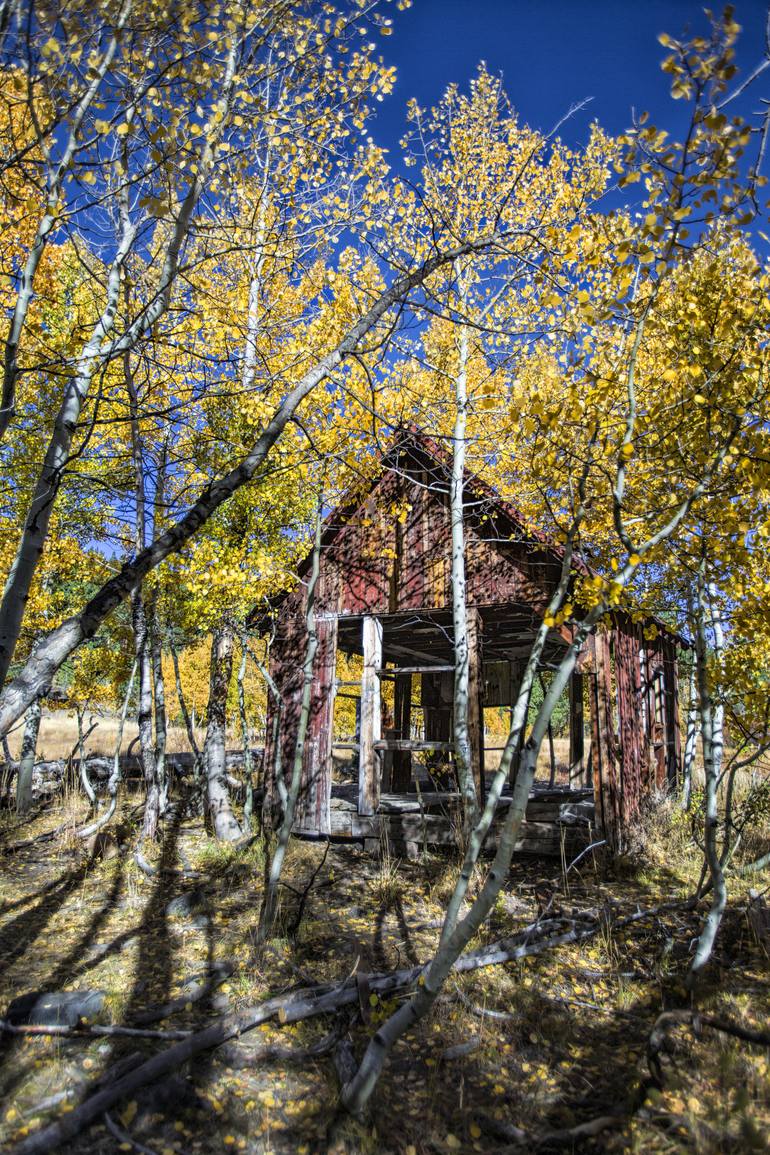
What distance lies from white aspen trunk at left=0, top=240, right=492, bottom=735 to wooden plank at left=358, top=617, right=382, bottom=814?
707 cm

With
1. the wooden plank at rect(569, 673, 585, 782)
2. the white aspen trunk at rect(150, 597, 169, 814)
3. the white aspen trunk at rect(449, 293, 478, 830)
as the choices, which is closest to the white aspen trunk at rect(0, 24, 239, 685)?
the white aspen trunk at rect(449, 293, 478, 830)

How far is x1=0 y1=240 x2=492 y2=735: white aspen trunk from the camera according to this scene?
9.45ft

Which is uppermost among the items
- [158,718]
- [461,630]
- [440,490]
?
[440,490]

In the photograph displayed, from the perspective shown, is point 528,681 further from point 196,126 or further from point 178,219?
point 196,126

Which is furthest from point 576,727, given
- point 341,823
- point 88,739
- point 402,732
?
point 88,739

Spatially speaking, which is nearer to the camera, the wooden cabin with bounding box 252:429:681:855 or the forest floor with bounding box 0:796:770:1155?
the forest floor with bounding box 0:796:770:1155

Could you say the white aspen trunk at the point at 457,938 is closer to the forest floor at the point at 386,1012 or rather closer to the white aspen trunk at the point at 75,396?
the forest floor at the point at 386,1012

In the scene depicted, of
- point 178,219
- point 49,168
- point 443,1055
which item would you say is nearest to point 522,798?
point 443,1055

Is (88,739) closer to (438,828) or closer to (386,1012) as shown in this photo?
(438,828)

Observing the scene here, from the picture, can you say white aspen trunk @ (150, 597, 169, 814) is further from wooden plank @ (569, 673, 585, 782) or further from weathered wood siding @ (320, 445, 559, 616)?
wooden plank @ (569, 673, 585, 782)

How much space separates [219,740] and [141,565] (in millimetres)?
7826

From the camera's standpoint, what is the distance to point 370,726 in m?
10.4

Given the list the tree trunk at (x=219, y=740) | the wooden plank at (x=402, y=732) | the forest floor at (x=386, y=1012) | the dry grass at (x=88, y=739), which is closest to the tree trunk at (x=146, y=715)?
the forest floor at (x=386, y=1012)

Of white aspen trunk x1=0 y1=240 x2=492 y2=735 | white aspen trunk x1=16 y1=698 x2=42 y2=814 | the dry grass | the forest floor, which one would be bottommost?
the dry grass
